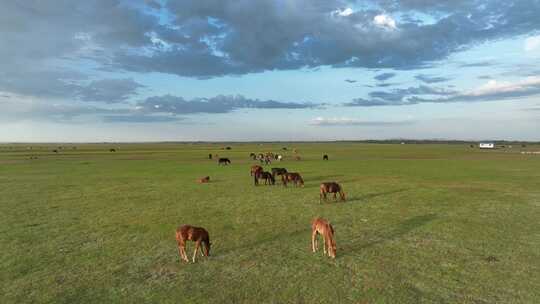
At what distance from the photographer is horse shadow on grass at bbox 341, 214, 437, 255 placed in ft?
38.4

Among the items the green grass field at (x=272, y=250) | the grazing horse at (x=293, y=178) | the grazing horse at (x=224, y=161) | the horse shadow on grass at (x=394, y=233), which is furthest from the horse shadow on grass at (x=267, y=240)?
the grazing horse at (x=224, y=161)

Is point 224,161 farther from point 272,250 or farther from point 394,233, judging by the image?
point 272,250

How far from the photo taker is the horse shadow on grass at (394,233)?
1171 cm

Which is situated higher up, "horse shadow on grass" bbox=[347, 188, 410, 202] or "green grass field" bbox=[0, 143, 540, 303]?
"horse shadow on grass" bbox=[347, 188, 410, 202]

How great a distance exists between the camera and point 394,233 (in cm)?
1337

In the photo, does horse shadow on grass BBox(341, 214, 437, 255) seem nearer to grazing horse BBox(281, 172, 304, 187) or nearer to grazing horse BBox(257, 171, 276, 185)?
grazing horse BBox(281, 172, 304, 187)

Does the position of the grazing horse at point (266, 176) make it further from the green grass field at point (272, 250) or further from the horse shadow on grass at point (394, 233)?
the horse shadow on grass at point (394, 233)

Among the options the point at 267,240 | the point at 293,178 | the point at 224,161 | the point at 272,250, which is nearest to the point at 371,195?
the point at 293,178

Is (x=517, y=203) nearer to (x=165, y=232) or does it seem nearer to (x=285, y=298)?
(x=285, y=298)

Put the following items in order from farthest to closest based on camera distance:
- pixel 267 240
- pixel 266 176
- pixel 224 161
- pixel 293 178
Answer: pixel 224 161 < pixel 266 176 < pixel 293 178 < pixel 267 240

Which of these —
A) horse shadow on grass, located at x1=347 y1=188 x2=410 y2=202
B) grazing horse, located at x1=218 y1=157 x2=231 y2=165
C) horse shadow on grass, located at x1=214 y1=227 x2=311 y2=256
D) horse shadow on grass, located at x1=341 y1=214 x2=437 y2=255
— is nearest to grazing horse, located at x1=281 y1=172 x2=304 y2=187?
horse shadow on grass, located at x1=347 y1=188 x2=410 y2=202

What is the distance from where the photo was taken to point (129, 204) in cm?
1970

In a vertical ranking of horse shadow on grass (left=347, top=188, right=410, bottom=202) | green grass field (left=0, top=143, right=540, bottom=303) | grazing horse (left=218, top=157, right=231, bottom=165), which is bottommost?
green grass field (left=0, top=143, right=540, bottom=303)

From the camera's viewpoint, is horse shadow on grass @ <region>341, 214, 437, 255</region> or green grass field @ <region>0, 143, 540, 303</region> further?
horse shadow on grass @ <region>341, 214, 437, 255</region>
